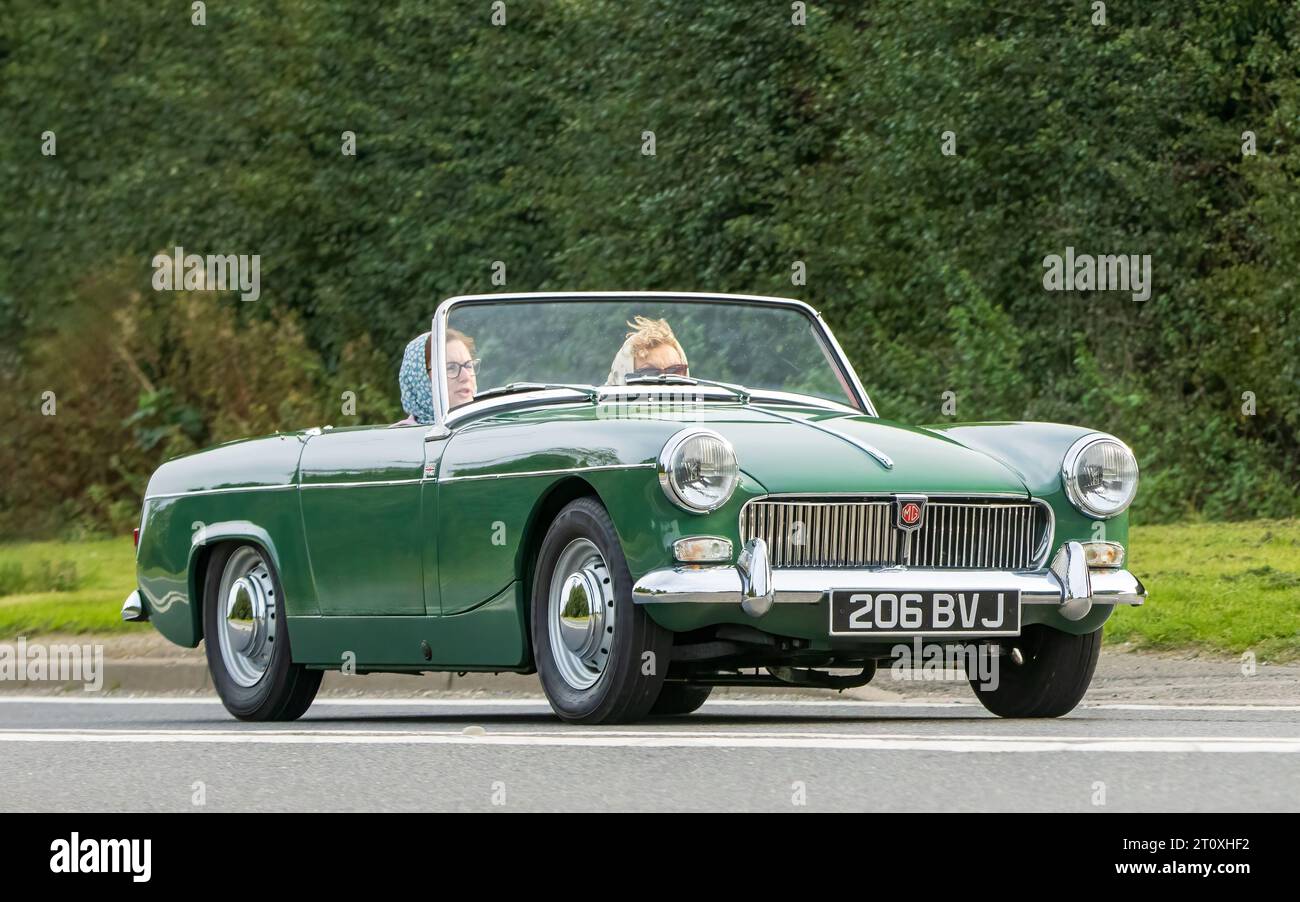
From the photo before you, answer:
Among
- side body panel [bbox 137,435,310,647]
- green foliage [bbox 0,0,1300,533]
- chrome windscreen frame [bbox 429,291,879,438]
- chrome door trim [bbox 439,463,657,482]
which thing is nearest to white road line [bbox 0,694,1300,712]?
side body panel [bbox 137,435,310,647]

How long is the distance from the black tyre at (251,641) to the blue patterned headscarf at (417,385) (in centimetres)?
85

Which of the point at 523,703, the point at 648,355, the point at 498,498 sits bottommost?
the point at 523,703

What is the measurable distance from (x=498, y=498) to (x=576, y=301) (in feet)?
4.58

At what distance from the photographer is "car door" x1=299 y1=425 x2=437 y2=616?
8953mm

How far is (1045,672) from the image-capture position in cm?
866

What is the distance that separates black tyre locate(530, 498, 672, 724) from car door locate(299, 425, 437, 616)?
758mm

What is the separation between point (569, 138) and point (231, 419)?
16.5ft

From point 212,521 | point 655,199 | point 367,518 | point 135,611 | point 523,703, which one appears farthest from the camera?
point 655,199

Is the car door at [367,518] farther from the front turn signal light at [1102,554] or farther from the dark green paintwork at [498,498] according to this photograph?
the front turn signal light at [1102,554]

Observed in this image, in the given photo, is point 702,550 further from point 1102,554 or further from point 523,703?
point 523,703

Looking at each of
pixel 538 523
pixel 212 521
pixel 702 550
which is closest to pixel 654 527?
pixel 702 550

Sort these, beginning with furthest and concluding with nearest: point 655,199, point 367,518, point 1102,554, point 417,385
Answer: point 655,199, point 417,385, point 367,518, point 1102,554

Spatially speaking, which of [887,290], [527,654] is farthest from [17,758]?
[887,290]

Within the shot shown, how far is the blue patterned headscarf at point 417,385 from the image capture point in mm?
9656
